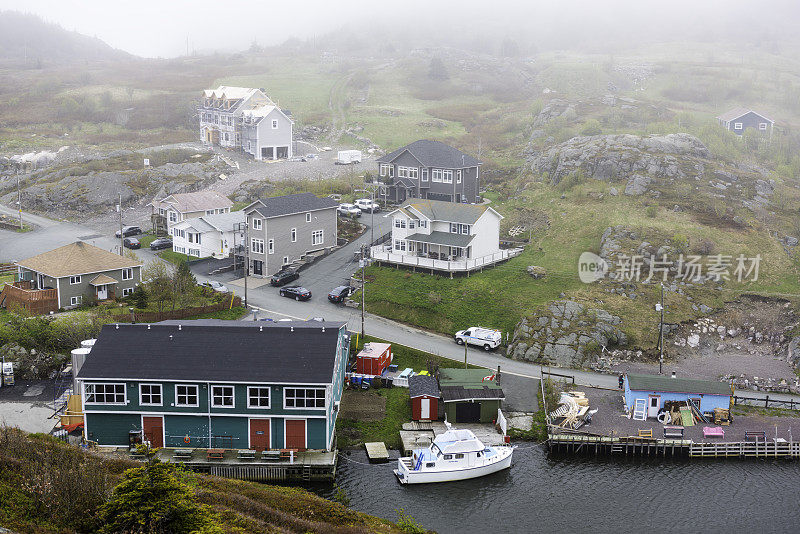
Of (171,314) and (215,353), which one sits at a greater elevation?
(215,353)

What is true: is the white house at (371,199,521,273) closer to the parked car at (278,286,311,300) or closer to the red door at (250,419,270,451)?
the parked car at (278,286,311,300)

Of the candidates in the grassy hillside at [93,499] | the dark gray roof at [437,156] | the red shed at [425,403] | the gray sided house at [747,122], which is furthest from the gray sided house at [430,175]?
the grassy hillside at [93,499]

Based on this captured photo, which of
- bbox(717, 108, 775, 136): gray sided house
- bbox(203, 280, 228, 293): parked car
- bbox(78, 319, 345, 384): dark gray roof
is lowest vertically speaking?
bbox(203, 280, 228, 293): parked car

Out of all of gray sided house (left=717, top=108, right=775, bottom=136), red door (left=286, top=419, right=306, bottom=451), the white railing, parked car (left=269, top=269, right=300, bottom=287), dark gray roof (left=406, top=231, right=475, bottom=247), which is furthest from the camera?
gray sided house (left=717, top=108, right=775, bottom=136)

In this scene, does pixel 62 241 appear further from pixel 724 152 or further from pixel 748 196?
pixel 724 152

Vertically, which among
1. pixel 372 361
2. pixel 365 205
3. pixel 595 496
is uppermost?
pixel 365 205

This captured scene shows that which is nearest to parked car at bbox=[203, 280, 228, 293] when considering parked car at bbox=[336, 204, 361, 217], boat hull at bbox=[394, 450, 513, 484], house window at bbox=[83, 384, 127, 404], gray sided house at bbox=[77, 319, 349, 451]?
parked car at bbox=[336, 204, 361, 217]

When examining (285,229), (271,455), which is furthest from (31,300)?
(271,455)

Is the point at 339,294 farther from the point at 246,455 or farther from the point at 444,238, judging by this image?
the point at 246,455
